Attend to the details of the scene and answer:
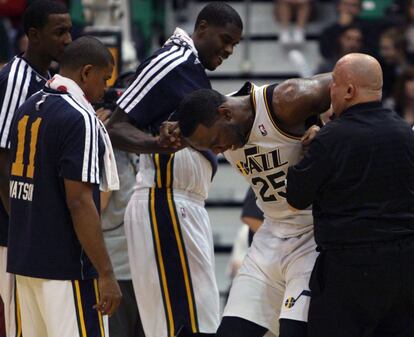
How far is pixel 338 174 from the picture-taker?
17.8 feet

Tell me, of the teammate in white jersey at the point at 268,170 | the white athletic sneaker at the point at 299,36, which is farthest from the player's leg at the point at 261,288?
the white athletic sneaker at the point at 299,36

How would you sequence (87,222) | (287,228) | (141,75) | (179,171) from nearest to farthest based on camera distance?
(87,222) < (287,228) < (141,75) < (179,171)

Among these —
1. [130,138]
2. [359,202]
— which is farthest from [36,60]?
[359,202]

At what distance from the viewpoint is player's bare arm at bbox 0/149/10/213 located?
6039 millimetres

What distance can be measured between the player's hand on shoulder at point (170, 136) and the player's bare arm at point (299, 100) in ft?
1.62

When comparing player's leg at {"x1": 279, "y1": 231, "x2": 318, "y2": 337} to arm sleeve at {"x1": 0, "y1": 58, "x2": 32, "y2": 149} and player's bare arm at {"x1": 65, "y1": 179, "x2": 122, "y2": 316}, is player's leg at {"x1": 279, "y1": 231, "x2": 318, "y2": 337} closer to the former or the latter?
player's bare arm at {"x1": 65, "y1": 179, "x2": 122, "y2": 316}

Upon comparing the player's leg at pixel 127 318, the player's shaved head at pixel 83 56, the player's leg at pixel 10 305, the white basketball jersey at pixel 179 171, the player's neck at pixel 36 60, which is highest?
the player's shaved head at pixel 83 56

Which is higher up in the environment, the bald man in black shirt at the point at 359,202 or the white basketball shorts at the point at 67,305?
the bald man in black shirt at the point at 359,202

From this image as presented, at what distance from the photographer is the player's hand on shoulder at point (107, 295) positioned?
5.44 m

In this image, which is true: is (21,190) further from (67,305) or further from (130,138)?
(130,138)

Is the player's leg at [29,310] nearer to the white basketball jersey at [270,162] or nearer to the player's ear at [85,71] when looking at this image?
the player's ear at [85,71]

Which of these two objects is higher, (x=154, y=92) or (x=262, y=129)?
(x=154, y=92)

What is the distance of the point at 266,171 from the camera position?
5.91m

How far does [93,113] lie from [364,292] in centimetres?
151
